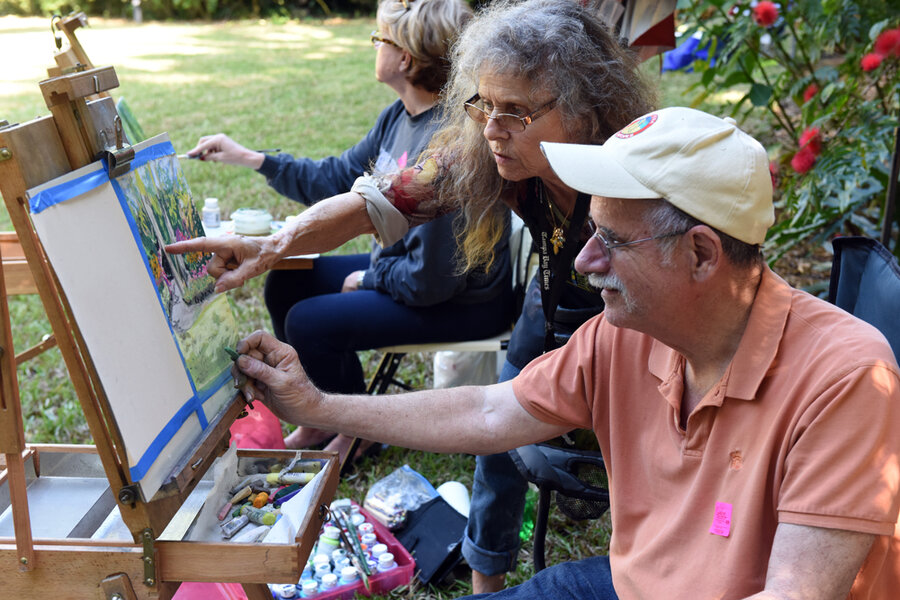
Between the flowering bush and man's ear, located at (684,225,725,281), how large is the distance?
2247 mm

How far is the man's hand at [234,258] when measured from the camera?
1.73m

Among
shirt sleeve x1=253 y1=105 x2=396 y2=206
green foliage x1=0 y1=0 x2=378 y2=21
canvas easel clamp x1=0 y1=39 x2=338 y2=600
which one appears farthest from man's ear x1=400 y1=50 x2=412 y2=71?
green foliage x1=0 y1=0 x2=378 y2=21

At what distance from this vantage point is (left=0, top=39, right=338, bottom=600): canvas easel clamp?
1.21 metres

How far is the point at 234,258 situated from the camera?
6.04 feet

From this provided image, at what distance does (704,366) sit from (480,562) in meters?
1.13

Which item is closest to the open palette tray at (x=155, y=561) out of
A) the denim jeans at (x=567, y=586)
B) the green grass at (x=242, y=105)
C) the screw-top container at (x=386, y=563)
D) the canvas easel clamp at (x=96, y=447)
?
the canvas easel clamp at (x=96, y=447)

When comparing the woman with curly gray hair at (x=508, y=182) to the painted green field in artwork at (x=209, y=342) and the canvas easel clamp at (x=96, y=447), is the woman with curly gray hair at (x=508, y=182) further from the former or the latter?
the canvas easel clamp at (x=96, y=447)

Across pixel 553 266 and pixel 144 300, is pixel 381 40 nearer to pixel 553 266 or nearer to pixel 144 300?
pixel 553 266

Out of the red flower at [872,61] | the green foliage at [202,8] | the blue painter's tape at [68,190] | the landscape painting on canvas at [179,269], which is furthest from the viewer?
the green foliage at [202,8]

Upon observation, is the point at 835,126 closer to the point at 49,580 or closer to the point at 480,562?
the point at 480,562

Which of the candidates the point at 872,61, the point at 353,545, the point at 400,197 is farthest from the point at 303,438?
the point at 872,61

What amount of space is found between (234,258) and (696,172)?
3.44 feet

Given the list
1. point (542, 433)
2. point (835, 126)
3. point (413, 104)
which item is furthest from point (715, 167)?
point (835, 126)

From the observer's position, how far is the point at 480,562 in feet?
7.38
